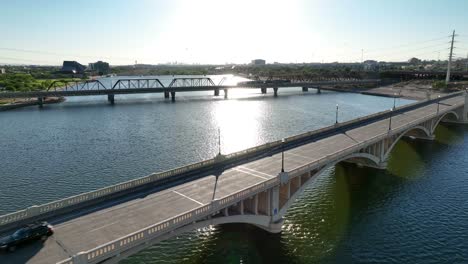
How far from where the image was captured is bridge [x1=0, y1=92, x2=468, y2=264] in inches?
919

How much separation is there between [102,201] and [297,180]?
20.7m

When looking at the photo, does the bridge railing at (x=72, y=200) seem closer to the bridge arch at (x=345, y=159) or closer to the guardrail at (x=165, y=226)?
the guardrail at (x=165, y=226)

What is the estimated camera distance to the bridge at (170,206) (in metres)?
23.3

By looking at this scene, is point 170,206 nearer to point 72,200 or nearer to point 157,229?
point 157,229

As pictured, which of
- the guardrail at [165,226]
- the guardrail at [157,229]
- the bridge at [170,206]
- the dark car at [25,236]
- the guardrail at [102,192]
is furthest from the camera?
the guardrail at [102,192]

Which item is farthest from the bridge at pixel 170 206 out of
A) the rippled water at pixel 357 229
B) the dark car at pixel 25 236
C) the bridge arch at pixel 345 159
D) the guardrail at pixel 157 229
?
the rippled water at pixel 357 229

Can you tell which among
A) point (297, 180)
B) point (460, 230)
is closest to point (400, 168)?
point (460, 230)

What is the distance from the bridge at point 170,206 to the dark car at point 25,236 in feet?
1.79

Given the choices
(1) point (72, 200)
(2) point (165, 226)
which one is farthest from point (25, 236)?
(2) point (165, 226)

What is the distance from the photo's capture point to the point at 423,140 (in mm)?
85125

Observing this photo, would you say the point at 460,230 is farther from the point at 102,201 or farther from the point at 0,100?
the point at 0,100

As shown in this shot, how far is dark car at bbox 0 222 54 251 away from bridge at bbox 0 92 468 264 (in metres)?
0.55

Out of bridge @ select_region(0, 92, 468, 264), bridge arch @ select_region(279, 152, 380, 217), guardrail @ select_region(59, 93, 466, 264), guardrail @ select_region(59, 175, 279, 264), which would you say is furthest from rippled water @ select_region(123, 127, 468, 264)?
guardrail @ select_region(59, 175, 279, 264)

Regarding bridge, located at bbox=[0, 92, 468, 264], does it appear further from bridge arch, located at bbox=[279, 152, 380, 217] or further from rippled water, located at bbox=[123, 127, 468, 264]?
rippled water, located at bbox=[123, 127, 468, 264]
